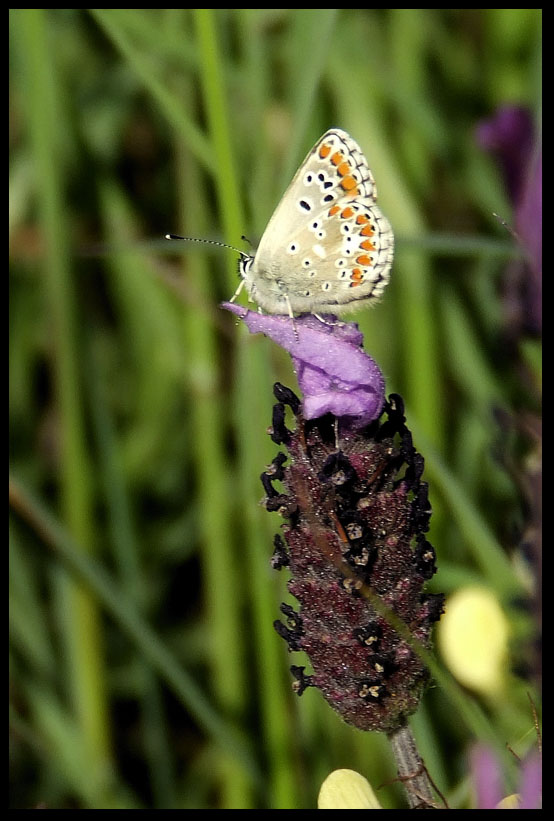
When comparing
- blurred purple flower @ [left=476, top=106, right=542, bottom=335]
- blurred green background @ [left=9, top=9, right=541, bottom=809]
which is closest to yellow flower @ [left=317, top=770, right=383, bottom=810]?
blurred green background @ [left=9, top=9, right=541, bottom=809]

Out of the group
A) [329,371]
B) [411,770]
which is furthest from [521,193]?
[411,770]

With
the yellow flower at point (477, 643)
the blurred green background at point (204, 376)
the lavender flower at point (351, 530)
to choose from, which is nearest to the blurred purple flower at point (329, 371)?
the lavender flower at point (351, 530)

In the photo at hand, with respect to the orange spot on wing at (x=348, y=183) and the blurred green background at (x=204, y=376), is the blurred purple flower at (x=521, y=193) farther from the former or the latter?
the orange spot on wing at (x=348, y=183)

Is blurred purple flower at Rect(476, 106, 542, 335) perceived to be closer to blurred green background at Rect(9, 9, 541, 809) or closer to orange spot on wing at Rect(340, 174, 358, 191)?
blurred green background at Rect(9, 9, 541, 809)

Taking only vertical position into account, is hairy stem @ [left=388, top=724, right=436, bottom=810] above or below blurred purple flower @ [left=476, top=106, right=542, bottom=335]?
below

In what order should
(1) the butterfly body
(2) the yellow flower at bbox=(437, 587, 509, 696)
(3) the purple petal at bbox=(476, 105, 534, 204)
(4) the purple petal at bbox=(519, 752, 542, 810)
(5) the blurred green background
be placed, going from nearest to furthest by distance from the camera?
(4) the purple petal at bbox=(519, 752, 542, 810)
(1) the butterfly body
(2) the yellow flower at bbox=(437, 587, 509, 696)
(5) the blurred green background
(3) the purple petal at bbox=(476, 105, 534, 204)
